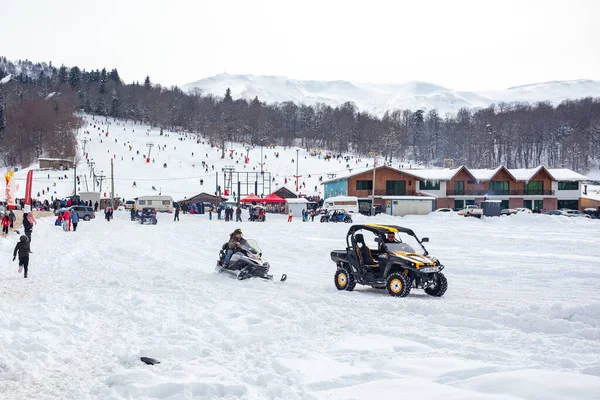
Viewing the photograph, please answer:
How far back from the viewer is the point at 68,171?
91562 mm

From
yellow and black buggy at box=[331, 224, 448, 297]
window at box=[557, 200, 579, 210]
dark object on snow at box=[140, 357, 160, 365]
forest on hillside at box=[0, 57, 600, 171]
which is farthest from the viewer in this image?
forest on hillside at box=[0, 57, 600, 171]

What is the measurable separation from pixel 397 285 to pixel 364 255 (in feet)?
4.59

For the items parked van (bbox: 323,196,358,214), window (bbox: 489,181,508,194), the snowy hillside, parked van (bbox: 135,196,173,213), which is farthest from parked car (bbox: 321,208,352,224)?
the snowy hillside

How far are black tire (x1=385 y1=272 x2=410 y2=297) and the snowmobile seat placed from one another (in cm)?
80

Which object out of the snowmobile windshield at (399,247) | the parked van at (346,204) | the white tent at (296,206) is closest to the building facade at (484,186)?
the parked van at (346,204)

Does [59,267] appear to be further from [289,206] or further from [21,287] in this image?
[289,206]

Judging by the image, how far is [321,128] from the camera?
488 ft

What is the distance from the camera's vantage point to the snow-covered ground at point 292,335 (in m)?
6.25

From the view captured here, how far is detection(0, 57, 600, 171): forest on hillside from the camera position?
118000mm

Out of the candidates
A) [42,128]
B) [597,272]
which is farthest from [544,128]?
[597,272]

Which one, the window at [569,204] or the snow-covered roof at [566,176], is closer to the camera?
the snow-covered roof at [566,176]

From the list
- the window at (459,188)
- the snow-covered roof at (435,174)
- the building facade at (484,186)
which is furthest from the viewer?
the window at (459,188)

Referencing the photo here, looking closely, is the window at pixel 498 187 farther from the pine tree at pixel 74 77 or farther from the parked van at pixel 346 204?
the pine tree at pixel 74 77

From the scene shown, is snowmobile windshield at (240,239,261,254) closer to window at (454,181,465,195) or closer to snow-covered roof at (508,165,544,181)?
window at (454,181,465,195)
